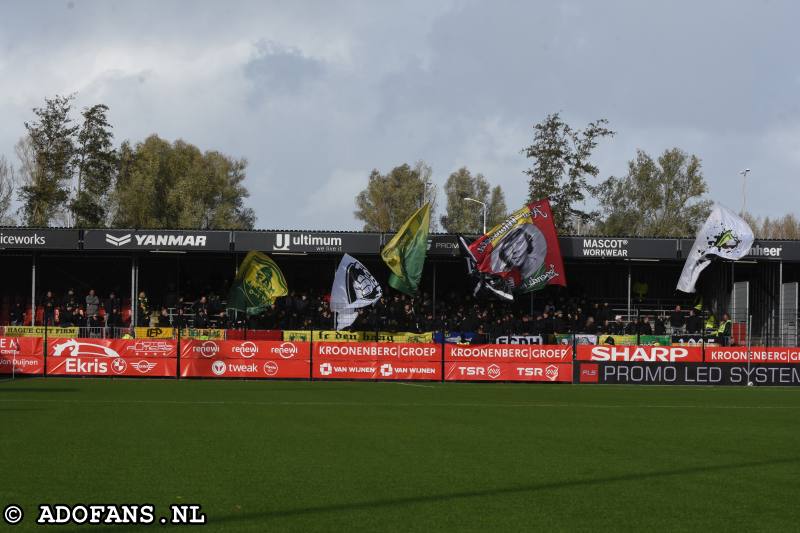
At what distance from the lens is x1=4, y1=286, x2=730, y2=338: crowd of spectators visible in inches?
1633

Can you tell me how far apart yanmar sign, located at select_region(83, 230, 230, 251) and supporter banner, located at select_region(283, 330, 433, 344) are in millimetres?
6806

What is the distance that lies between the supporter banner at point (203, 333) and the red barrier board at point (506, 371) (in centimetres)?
890

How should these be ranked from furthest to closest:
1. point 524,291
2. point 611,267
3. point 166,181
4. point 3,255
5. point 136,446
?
point 166,181
point 611,267
point 3,255
point 524,291
point 136,446

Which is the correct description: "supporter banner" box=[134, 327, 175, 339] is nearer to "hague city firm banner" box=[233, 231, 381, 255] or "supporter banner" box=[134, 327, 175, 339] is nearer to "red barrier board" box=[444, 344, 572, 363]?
"hague city firm banner" box=[233, 231, 381, 255]

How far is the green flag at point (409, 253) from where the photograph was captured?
42062mm

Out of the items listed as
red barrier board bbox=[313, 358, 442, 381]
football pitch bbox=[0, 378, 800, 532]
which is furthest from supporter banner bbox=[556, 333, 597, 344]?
football pitch bbox=[0, 378, 800, 532]

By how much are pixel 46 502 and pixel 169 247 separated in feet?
114

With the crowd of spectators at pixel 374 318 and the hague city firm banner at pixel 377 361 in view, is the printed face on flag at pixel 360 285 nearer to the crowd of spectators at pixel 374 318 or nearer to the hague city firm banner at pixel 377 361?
the crowd of spectators at pixel 374 318

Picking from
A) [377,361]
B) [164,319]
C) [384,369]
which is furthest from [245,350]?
[164,319]

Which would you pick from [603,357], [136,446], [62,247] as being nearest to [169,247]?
[62,247]

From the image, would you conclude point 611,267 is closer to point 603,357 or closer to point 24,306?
point 603,357

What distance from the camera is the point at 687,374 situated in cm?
3634

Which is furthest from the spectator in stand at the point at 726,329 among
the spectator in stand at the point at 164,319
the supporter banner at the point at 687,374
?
the spectator in stand at the point at 164,319

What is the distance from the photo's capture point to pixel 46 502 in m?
9.93
